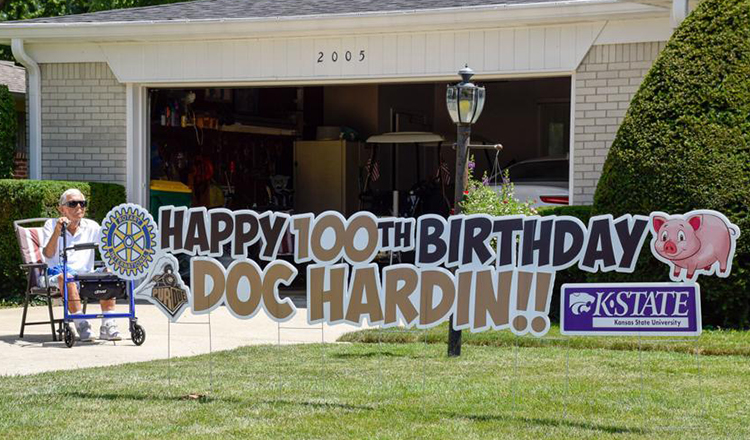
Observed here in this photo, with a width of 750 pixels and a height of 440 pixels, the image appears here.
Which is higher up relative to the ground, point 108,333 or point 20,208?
point 20,208

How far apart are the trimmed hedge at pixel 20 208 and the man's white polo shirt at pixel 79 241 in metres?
3.46

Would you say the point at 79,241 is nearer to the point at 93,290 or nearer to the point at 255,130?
the point at 93,290

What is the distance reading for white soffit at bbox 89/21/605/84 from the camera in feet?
41.7

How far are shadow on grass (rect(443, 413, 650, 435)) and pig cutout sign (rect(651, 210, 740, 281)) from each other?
3.30 ft

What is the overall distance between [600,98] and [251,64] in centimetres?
447

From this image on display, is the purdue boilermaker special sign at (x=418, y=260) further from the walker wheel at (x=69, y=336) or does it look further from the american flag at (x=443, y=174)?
the american flag at (x=443, y=174)

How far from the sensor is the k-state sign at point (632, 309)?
6.54 meters

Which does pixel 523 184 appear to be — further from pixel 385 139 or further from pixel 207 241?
pixel 207 241

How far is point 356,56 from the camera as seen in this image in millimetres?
13555

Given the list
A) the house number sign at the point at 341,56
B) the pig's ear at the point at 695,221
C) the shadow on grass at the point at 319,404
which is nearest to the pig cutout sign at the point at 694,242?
the pig's ear at the point at 695,221

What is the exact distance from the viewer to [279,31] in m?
13.6

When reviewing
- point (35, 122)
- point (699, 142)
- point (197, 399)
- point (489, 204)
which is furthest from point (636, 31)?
point (35, 122)

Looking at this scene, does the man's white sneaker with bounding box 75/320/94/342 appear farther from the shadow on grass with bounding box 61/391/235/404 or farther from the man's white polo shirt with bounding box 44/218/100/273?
the shadow on grass with bounding box 61/391/235/404

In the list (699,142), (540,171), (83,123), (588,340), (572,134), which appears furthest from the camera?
(540,171)
